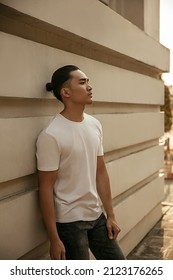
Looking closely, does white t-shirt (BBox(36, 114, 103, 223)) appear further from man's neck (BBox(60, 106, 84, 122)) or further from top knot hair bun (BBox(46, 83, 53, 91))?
top knot hair bun (BBox(46, 83, 53, 91))

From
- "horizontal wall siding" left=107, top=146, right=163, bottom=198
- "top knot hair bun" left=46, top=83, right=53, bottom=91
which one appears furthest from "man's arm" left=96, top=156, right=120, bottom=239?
"horizontal wall siding" left=107, top=146, right=163, bottom=198

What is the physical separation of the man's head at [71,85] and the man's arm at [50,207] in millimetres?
510

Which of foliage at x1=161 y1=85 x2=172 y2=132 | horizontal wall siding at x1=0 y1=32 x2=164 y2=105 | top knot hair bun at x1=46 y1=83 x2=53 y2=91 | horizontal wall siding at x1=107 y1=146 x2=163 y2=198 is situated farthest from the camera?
foliage at x1=161 y1=85 x2=172 y2=132

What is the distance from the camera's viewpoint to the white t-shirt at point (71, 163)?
2.74 meters

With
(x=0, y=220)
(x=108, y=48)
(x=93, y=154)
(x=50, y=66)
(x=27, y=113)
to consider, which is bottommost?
(x=0, y=220)

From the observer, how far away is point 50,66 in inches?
119

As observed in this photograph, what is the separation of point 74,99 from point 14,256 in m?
1.06

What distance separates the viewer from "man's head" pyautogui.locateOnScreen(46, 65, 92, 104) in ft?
9.36

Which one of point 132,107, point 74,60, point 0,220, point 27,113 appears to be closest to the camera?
point 0,220

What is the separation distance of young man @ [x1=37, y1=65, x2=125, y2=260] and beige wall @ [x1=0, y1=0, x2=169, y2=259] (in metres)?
0.13

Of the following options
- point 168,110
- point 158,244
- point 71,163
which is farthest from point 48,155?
point 168,110

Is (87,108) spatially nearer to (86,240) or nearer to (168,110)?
(86,240)
